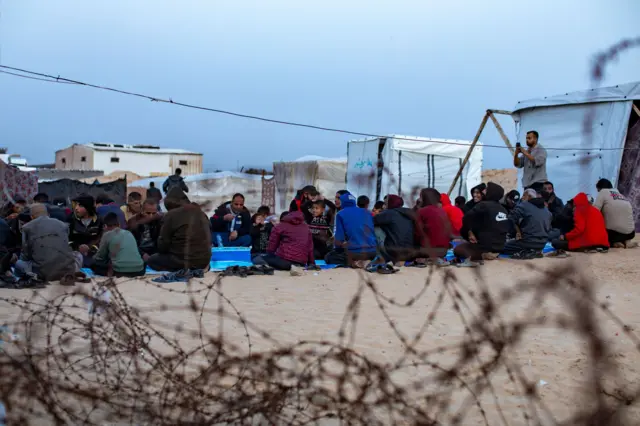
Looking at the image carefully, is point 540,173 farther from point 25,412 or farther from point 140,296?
point 25,412

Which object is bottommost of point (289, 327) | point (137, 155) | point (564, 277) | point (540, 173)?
point (289, 327)

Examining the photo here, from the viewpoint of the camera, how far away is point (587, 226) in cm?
980

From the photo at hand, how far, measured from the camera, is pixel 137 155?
41.6 metres

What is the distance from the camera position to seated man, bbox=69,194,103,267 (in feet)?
25.4

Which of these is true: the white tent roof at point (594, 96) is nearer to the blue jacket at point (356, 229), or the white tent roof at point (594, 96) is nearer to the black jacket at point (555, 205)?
the black jacket at point (555, 205)

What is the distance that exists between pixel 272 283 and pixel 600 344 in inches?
218

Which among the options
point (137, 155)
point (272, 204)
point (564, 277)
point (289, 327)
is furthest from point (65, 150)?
point (564, 277)

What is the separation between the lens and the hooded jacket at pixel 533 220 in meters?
9.41

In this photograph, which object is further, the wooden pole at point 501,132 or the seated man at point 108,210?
the wooden pole at point 501,132

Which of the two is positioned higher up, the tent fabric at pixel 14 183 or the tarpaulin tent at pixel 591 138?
the tarpaulin tent at pixel 591 138

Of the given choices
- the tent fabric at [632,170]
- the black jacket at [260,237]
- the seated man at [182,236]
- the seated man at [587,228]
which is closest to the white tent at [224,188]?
the black jacket at [260,237]

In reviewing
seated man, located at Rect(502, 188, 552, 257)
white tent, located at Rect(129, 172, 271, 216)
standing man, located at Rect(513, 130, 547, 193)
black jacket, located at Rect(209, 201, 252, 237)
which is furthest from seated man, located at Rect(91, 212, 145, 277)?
white tent, located at Rect(129, 172, 271, 216)

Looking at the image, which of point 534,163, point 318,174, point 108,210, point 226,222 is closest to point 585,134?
point 534,163

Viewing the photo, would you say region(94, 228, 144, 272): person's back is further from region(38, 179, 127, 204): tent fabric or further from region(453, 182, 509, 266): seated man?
region(38, 179, 127, 204): tent fabric
